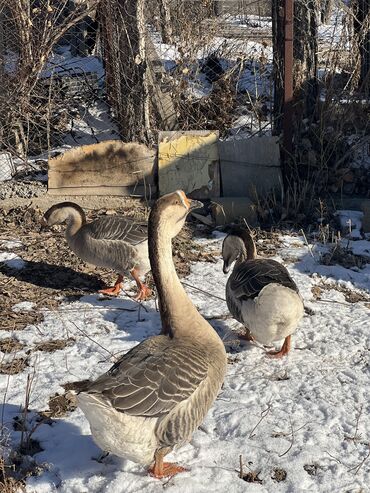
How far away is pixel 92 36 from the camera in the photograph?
10516 millimetres

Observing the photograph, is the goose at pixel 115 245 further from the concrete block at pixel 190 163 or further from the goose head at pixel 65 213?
the concrete block at pixel 190 163

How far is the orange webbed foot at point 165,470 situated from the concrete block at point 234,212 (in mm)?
4252

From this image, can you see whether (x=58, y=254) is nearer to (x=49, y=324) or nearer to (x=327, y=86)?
(x=49, y=324)

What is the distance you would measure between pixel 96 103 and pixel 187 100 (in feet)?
4.50

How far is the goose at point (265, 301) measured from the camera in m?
4.70

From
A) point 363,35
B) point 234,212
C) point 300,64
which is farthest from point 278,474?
point 363,35

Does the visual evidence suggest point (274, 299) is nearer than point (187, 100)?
Yes

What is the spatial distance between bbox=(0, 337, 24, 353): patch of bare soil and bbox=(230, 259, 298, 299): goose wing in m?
1.63

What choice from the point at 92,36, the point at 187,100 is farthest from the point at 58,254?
the point at 92,36

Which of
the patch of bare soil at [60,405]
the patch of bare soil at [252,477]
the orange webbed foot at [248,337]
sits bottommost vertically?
the orange webbed foot at [248,337]

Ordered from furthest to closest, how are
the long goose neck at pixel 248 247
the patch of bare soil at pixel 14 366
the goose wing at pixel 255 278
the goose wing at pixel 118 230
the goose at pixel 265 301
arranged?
the goose wing at pixel 118 230, the long goose neck at pixel 248 247, the goose wing at pixel 255 278, the goose at pixel 265 301, the patch of bare soil at pixel 14 366

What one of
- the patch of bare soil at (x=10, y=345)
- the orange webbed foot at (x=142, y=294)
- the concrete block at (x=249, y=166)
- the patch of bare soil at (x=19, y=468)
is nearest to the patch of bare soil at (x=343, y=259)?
the concrete block at (x=249, y=166)

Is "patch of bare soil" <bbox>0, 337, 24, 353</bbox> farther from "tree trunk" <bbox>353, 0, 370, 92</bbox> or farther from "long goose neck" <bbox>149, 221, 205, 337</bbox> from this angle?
"tree trunk" <bbox>353, 0, 370, 92</bbox>

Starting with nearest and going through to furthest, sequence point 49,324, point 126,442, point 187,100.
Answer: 1. point 126,442
2. point 49,324
3. point 187,100
